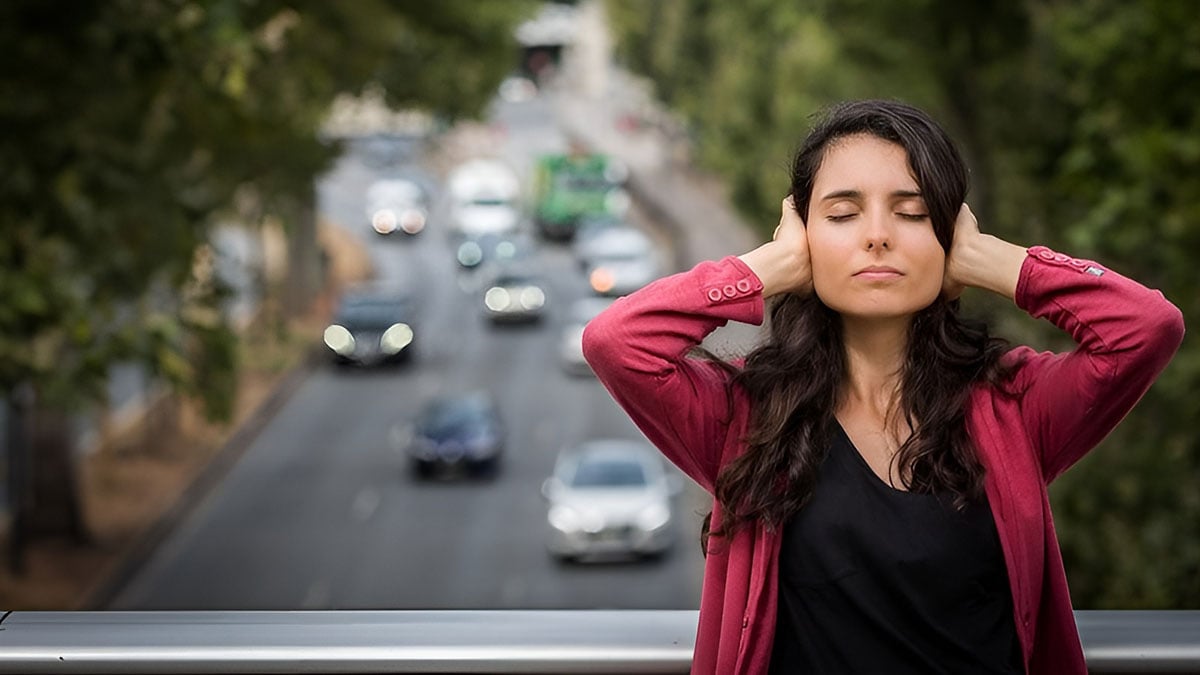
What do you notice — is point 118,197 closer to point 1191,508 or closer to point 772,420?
point 1191,508

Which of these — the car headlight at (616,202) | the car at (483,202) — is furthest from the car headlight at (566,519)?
the car headlight at (616,202)

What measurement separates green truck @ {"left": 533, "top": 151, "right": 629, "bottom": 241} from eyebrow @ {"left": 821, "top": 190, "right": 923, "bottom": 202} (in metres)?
59.5

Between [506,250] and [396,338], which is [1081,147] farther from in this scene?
[506,250]

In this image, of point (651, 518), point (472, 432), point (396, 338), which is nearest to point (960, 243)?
point (651, 518)

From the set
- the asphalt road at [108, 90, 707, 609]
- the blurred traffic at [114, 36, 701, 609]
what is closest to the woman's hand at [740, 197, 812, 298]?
the blurred traffic at [114, 36, 701, 609]

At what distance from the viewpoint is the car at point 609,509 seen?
28469 mm

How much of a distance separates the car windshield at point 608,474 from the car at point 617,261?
20.7 meters

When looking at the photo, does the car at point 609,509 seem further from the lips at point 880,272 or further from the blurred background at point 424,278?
the lips at point 880,272

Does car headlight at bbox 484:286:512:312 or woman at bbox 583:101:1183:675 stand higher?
woman at bbox 583:101:1183:675

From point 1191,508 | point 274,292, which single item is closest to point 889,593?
point 1191,508

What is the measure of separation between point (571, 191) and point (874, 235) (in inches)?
2390

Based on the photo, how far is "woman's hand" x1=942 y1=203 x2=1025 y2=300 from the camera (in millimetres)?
3006

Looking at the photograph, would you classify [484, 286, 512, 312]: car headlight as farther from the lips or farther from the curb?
the lips

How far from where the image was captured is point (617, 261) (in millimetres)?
53719
